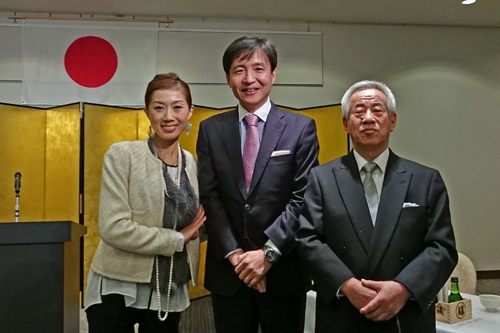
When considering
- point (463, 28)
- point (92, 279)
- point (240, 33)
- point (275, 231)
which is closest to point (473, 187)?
point (463, 28)

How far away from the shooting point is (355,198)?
162cm

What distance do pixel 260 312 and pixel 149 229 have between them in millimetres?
552

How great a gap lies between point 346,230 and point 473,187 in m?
5.40

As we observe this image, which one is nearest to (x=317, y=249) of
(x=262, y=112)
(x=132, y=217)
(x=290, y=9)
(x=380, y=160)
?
(x=380, y=160)

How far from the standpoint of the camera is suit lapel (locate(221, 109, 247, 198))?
1802 millimetres

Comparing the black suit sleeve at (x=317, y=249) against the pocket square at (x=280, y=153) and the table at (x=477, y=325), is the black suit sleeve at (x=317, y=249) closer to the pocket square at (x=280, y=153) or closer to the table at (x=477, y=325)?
the pocket square at (x=280, y=153)

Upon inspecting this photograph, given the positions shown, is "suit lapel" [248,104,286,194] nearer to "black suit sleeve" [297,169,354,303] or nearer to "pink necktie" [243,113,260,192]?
"pink necktie" [243,113,260,192]

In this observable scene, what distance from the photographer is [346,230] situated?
1.58 meters

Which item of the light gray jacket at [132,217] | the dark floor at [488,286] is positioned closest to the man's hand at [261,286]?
the light gray jacket at [132,217]

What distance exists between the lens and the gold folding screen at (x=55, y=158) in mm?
4750

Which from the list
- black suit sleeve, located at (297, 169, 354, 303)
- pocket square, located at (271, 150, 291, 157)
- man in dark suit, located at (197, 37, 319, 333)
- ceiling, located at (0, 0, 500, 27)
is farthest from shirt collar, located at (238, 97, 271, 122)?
ceiling, located at (0, 0, 500, 27)

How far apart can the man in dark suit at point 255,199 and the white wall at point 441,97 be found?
419 cm

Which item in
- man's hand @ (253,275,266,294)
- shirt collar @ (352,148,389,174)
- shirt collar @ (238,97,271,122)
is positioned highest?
shirt collar @ (238,97,271,122)

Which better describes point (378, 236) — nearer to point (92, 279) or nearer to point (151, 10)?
point (92, 279)
